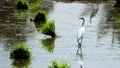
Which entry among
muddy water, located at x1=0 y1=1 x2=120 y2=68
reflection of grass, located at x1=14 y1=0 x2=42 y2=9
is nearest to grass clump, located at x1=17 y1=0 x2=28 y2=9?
reflection of grass, located at x1=14 y1=0 x2=42 y2=9

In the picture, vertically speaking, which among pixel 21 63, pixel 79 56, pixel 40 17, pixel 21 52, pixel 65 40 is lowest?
pixel 40 17

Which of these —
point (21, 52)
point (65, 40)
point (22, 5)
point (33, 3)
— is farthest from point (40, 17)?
point (21, 52)

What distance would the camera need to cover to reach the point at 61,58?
65.1 feet

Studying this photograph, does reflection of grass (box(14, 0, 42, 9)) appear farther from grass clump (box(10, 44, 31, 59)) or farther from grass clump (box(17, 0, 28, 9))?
grass clump (box(10, 44, 31, 59))

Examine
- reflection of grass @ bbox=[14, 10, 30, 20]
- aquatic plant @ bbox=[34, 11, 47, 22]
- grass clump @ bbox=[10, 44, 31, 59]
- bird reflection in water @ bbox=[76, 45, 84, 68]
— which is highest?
grass clump @ bbox=[10, 44, 31, 59]

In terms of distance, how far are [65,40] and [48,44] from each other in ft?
4.67

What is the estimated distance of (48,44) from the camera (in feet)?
78.0

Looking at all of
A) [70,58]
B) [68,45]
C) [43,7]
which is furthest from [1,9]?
[70,58]

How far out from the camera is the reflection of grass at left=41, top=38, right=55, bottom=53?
2231 centimetres

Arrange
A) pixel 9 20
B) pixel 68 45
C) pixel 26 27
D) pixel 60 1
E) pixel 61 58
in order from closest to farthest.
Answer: pixel 61 58 → pixel 68 45 → pixel 26 27 → pixel 9 20 → pixel 60 1

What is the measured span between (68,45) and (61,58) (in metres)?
3.50

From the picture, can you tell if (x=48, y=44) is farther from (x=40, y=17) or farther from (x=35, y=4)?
(x=35, y=4)

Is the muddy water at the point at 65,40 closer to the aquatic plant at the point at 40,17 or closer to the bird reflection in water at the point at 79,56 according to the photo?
the bird reflection in water at the point at 79,56

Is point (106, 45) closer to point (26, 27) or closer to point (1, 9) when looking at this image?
point (26, 27)
